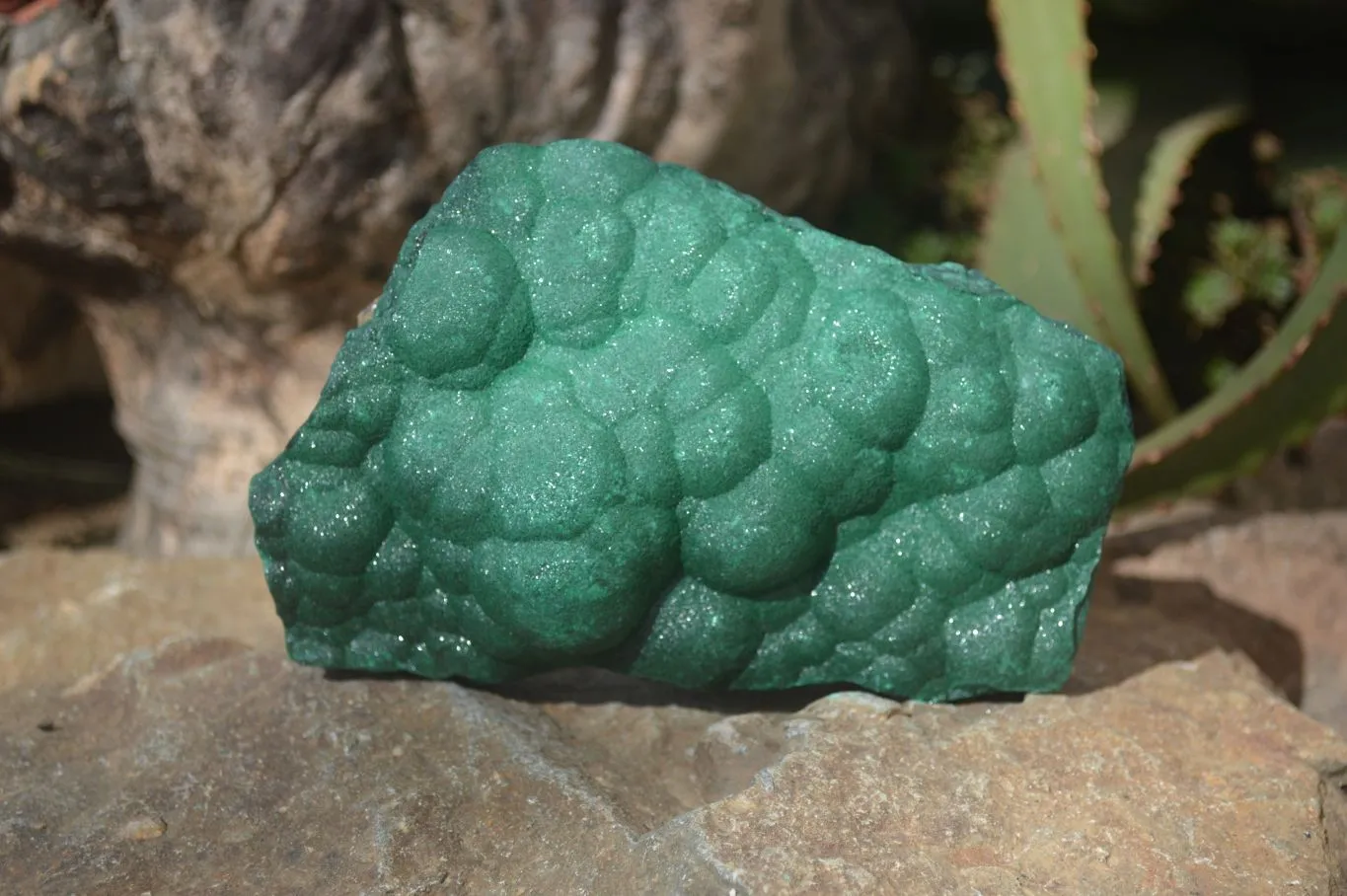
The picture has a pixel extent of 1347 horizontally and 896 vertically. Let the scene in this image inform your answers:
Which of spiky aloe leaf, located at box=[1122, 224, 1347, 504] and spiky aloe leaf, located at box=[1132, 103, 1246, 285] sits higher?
spiky aloe leaf, located at box=[1132, 103, 1246, 285]

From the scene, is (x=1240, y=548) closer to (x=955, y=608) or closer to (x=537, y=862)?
(x=955, y=608)

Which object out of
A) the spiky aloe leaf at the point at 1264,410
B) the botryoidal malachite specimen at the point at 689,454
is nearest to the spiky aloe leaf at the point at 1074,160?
the spiky aloe leaf at the point at 1264,410

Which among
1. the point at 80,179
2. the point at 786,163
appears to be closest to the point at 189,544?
the point at 80,179

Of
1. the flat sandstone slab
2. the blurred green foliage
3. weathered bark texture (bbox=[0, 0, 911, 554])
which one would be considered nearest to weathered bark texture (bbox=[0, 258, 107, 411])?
weathered bark texture (bbox=[0, 0, 911, 554])

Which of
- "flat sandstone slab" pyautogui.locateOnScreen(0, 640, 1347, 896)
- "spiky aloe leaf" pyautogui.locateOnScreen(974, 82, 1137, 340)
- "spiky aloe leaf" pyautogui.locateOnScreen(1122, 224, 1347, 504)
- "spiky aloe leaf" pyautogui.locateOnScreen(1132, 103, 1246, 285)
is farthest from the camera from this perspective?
"spiky aloe leaf" pyautogui.locateOnScreen(1132, 103, 1246, 285)

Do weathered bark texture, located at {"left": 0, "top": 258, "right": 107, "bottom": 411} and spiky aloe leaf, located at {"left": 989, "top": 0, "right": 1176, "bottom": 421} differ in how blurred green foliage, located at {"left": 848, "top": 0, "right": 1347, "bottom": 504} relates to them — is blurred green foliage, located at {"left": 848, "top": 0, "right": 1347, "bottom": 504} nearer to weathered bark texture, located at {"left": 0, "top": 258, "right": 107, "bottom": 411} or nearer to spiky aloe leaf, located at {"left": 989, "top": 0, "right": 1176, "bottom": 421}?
spiky aloe leaf, located at {"left": 989, "top": 0, "right": 1176, "bottom": 421}

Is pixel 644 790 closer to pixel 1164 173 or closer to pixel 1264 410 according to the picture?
pixel 1264 410

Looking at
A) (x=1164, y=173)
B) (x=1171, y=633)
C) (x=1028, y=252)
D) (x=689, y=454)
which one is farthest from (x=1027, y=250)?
(x=689, y=454)
